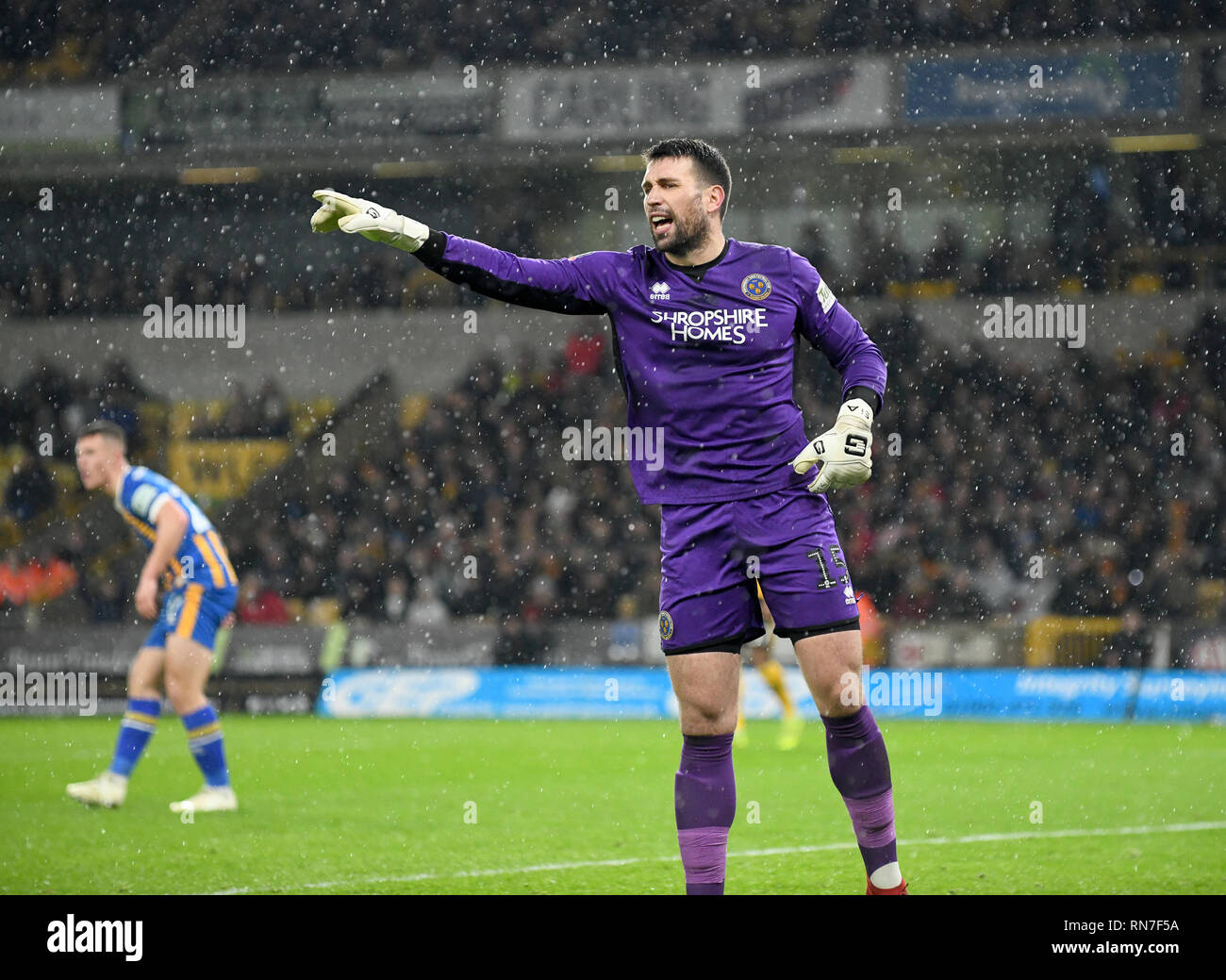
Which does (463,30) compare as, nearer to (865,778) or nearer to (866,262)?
(866,262)

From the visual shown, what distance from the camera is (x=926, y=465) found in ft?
52.2

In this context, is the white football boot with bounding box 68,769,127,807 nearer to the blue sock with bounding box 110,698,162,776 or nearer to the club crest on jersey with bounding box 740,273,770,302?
the blue sock with bounding box 110,698,162,776

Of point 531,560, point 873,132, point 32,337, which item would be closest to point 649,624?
point 531,560

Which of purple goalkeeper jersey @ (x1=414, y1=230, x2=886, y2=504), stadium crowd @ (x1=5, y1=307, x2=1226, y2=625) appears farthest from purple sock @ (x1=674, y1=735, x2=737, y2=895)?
stadium crowd @ (x1=5, y1=307, x2=1226, y2=625)

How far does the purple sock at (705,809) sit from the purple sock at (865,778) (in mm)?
313

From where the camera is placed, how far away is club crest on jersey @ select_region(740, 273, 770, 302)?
422 cm

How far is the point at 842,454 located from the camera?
4.01 meters

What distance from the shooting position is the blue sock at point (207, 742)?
710cm

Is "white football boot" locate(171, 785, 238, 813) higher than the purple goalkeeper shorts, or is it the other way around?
the purple goalkeeper shorts

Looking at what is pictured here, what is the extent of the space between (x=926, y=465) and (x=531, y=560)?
14.4 feet

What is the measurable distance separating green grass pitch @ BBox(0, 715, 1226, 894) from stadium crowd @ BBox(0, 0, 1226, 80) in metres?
8.99

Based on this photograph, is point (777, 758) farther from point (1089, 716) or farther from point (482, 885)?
point (482, 885)

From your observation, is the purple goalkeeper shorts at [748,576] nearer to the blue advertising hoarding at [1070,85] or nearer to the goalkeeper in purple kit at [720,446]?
the goalkeeper in purple kit at [720,446]

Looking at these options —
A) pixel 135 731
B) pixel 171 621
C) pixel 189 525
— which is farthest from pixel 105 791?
pixel 189 525
